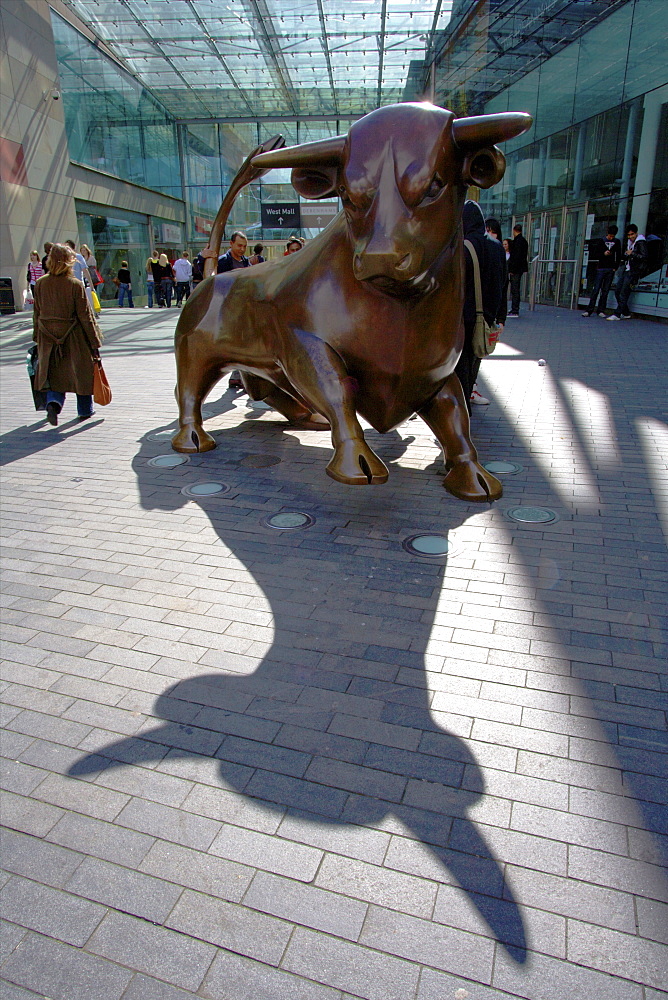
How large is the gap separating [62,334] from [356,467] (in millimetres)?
4240

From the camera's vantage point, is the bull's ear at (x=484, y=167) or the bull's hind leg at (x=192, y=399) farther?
the bull's hind leg at (x=192, y=399)

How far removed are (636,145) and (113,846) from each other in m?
17.9

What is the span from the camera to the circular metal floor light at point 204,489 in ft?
15.5

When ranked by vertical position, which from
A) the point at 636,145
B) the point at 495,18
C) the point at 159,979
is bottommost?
the point at 159,979

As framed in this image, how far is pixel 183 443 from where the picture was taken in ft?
18.9

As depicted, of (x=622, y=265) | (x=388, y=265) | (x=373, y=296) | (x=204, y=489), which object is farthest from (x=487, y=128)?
(x=622, y=265)

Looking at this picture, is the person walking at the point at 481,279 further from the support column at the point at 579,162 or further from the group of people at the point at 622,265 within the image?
the support column at the point at 579,162

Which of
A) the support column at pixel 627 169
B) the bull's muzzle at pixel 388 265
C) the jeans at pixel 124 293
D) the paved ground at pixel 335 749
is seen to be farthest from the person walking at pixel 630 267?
the jeans at pixel 124 293

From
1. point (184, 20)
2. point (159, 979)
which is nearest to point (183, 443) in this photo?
point (159, 979)

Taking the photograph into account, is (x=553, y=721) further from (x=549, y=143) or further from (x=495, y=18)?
(x=495, y=18)

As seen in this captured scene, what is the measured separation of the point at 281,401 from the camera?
21.3ft

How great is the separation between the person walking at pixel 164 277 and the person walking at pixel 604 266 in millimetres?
12280

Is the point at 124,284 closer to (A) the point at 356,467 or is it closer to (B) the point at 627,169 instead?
(B) the point at 627,169

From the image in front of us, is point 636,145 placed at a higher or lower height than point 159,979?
higher
